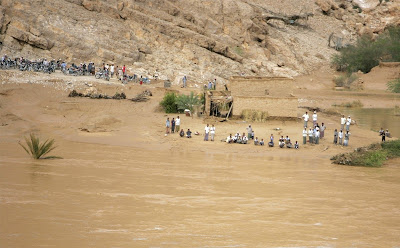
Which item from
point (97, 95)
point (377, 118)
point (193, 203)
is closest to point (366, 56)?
point (377, 118)

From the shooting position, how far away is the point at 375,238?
11734mm

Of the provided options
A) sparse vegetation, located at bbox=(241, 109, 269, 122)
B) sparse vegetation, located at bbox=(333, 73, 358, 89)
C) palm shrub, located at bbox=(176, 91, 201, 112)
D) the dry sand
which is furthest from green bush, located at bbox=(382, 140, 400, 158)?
sparse vegetation, located at bbox=(333, 73, 358, 89)

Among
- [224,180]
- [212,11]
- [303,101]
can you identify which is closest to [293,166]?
[224,180]

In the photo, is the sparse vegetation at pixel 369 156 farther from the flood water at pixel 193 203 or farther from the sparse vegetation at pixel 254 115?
the sparse vegetation at pixel 254 115

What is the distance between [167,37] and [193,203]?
112 feet

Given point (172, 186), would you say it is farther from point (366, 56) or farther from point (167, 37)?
point (366, 56)

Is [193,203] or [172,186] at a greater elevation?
[172,186]

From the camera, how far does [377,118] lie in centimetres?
3478

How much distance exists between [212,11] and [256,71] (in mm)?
8375

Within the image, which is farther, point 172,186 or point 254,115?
point 254,115

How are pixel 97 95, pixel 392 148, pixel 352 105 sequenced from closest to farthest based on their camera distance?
pixel 392 148
pixel 97 95
pixel 352 105

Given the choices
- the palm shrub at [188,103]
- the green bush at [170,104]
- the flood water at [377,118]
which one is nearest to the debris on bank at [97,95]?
Answer: the green bush at [170,104]

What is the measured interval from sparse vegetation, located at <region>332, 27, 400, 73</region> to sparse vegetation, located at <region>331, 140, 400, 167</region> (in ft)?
116

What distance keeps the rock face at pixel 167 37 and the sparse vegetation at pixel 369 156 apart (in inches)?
777
